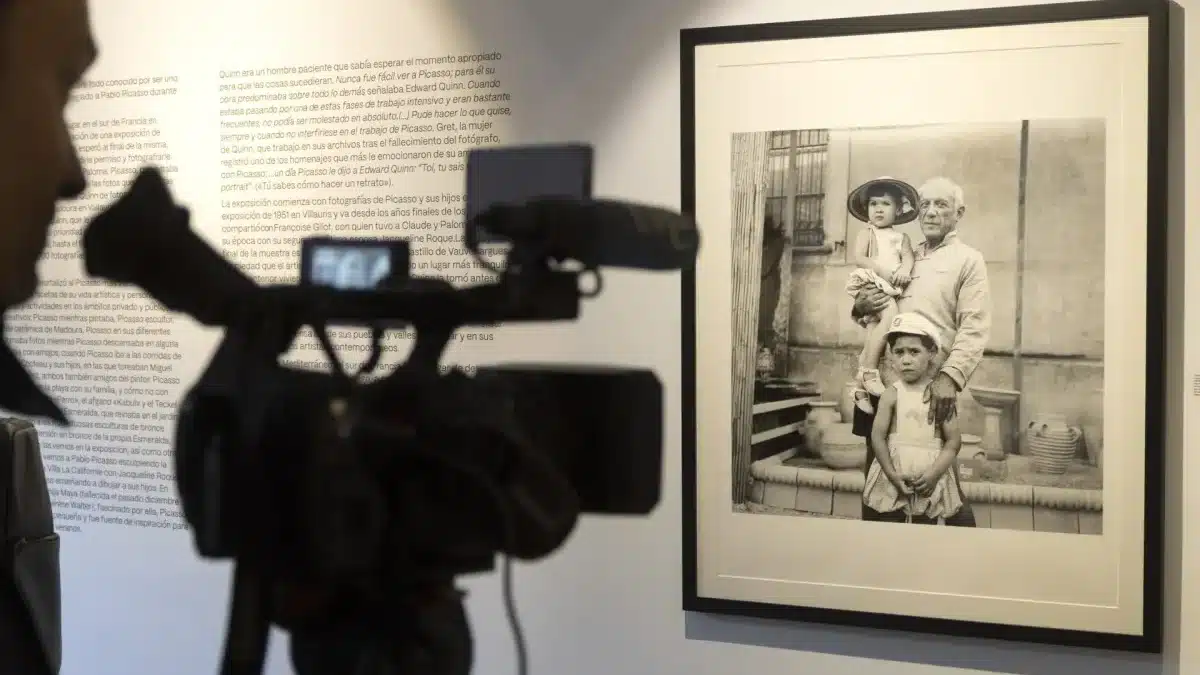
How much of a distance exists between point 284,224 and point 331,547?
1523mm

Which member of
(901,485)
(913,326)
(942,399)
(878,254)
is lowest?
(901,485)

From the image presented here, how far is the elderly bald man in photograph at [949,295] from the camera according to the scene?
1545mm

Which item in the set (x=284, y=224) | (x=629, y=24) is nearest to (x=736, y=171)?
(x=629, y=24)

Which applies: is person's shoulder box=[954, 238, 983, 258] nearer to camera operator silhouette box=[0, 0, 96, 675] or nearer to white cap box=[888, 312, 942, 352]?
white cap box=[888, 312, 942, 352]

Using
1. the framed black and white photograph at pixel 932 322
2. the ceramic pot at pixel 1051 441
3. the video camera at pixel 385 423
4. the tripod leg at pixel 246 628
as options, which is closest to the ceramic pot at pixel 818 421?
the framed black and white photograph at pixel 932 322

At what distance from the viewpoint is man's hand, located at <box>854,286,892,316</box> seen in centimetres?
159

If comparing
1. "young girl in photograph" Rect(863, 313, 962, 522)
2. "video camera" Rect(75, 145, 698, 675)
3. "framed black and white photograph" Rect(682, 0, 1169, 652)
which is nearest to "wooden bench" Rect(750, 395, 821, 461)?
"framed black and white photograph" Rect(682, 0, 1169, 652)

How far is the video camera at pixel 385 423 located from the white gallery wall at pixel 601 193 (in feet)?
3.56

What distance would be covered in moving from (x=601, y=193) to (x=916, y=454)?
600 millimetres

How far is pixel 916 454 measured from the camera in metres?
1.58

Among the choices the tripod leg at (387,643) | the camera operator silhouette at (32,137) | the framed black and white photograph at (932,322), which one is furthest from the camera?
the framed black and white photograph at (932,322)

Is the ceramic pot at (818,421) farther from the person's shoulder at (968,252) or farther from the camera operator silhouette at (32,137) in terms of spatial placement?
the camera operator silhouette at (32,137)

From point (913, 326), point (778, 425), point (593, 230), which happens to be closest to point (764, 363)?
point (778, 425)

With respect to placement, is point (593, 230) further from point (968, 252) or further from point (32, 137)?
point (968, 252)
